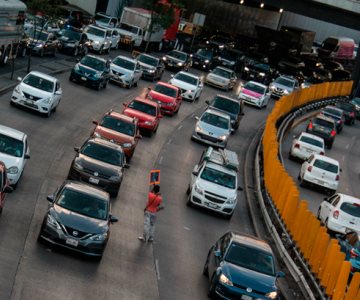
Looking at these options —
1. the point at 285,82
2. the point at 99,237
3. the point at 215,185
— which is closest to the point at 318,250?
the point at 99,237

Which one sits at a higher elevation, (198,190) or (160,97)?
(198,190)

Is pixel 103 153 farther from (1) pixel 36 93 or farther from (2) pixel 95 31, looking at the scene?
(2) pixel 95 31

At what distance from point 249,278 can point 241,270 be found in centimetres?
31

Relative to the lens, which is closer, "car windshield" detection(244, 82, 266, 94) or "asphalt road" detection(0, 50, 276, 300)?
"asphalt road" detection(0, 50, 276, 300)

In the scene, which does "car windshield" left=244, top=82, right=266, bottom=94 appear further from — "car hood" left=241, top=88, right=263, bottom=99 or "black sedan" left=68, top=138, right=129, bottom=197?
"black sedan" left=68, top=138, right=129, bottom=197

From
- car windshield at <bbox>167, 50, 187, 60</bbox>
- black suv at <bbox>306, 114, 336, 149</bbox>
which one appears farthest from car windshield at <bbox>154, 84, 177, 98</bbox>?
car windshield at <bbox>167, 50, 187, 60</bbox>

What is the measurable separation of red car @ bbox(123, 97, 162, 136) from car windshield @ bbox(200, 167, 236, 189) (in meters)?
9.73

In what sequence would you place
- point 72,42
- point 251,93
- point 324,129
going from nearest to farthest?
point 324,129, point 251,93, point 72,42

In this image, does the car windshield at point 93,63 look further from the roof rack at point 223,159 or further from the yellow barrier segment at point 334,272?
the yellow barrier segment at point 334,272

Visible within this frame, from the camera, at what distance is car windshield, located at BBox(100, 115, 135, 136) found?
1421 inches

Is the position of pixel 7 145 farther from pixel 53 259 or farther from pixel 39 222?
Result: pixel 53 259

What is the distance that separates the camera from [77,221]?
74.9 feet

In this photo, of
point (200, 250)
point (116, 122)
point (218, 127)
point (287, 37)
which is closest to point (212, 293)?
point (200, 250)

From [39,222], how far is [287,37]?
69.7 metres
